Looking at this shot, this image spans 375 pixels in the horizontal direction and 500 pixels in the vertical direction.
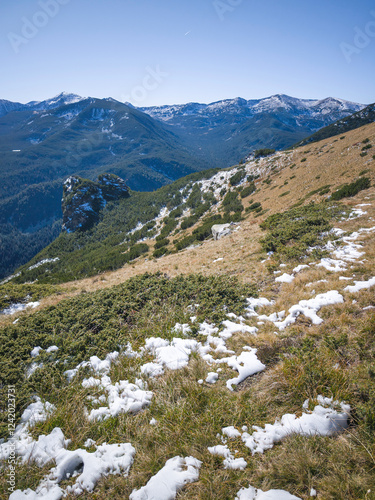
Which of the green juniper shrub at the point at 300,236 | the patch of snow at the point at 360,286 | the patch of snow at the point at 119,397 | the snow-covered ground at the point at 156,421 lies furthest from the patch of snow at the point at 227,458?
the green juniper shrub at the point at 300,236

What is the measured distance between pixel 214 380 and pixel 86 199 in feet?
423

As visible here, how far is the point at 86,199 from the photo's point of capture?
383ft

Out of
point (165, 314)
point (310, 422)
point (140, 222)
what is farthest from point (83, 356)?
point (140, 222)

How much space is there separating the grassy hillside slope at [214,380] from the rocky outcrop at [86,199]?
Result: 118m

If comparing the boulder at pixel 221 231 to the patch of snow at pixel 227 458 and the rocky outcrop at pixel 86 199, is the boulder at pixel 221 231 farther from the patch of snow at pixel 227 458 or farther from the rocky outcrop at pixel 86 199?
the rocky outcrop at pixel 86 199

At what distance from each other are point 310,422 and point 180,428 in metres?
2.05

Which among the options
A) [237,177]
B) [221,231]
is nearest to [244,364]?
[221,231]

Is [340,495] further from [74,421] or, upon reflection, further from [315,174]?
[315,174]

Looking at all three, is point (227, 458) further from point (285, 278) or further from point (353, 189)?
point (353, 189)

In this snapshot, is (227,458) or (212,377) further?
(212,377)

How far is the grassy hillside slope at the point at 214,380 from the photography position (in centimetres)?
291

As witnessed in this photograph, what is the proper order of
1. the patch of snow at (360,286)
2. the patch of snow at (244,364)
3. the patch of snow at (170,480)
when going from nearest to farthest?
the patch of snow at (170,480) < the patch of snow at (244,364) < the patch of snow at (360,286)

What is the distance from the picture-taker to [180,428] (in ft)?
11.6

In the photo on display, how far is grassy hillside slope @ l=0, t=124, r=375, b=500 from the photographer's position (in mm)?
2910
